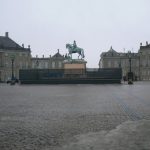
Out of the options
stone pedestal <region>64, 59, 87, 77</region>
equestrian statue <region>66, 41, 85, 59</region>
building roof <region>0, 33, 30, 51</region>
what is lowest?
stone pedestal <region>64, 59, 87, 77</region>

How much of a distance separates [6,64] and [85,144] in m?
97.6

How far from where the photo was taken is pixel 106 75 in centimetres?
5259

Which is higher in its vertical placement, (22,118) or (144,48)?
(144,48)

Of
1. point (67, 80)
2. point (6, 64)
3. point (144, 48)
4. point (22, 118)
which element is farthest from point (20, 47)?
point (22, 118)

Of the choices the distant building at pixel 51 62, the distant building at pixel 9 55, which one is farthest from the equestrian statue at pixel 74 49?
the distant building at pixel 51 62

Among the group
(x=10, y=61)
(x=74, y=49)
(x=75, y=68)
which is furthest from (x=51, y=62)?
(x=75, y=68)

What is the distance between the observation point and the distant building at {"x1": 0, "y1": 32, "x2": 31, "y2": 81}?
324ft

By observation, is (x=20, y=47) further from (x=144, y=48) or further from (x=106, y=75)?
(x=106, y=75)

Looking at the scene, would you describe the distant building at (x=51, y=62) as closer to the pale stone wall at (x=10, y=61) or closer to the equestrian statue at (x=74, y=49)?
the pale stone wall at (x=10, y=61)

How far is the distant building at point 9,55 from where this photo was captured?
324 ft

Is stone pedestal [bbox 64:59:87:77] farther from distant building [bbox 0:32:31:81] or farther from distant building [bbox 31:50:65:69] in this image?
distant building [bbox 31:50:65:69]

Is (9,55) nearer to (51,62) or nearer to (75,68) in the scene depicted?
(51,62)

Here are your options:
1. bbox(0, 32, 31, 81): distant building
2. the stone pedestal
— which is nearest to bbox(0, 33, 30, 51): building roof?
bbox(0, 32, 31, 81): distant building

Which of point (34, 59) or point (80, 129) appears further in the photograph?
point (34, 59)
